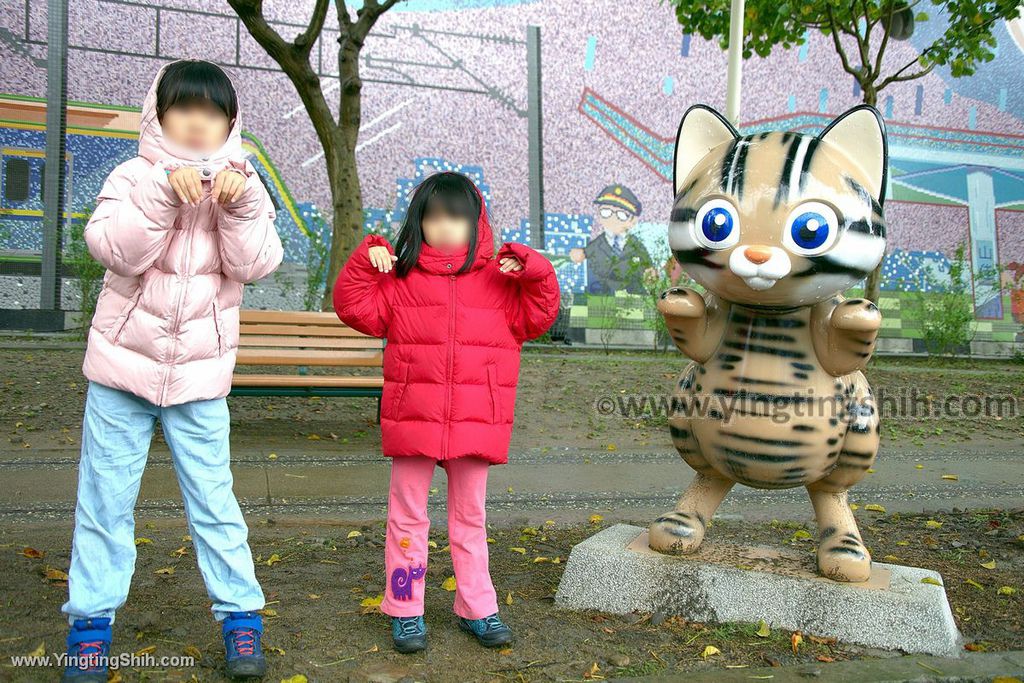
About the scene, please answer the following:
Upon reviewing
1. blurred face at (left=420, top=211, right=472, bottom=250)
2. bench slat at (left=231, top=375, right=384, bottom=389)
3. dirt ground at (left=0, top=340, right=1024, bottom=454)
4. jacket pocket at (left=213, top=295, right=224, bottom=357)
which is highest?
blurred face at (left=420, top=211, right=472, bottom=250)

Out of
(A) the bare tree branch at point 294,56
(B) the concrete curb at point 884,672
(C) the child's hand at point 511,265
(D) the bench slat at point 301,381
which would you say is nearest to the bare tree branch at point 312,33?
(A) the bare tree branch at point 294,56

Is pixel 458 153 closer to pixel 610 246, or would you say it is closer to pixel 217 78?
pixel 610 246

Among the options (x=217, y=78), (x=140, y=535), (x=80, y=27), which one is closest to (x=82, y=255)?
(x=80, y=27)

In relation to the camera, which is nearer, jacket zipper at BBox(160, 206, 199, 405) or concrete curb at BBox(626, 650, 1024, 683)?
jacket zipper at BBox(160, 206, 199, 405)

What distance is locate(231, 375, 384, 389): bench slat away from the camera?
592 centimetres

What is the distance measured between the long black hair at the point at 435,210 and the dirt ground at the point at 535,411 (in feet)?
10.9

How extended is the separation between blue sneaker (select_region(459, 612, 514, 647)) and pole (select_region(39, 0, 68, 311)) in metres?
10.2

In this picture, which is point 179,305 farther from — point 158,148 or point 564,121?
point 564,121

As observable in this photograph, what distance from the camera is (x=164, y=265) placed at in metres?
2.51

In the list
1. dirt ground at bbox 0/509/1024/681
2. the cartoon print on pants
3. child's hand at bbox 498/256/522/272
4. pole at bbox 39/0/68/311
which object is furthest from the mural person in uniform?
the cartoon print on pants

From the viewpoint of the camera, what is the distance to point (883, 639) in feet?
9.59

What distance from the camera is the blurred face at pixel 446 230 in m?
2.89

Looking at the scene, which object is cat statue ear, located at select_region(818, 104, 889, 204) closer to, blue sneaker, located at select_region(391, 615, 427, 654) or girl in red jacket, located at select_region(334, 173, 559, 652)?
girl in red jacket, located at select_region(334, 173, 559, 652)

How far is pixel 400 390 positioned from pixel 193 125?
99cm
